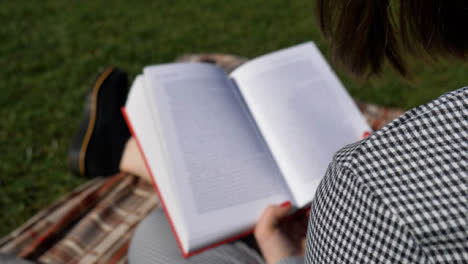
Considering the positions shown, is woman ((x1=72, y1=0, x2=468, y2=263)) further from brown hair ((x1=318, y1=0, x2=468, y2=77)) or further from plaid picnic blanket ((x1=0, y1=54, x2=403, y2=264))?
plaid picnic blanket ((x1=0, y1=54, x2=403, y2=264))

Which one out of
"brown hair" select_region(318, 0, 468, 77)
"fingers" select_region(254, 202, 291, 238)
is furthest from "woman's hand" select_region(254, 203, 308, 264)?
"brown hair" select_region(318, 0, 468, 77)

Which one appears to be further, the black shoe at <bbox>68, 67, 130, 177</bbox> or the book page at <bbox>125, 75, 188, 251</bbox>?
the black shoe at <bbox>68, 67, 130, 177</bbox>

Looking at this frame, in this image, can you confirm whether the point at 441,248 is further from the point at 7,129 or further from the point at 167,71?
the point at 7,129

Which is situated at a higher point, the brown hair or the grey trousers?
the brown hair

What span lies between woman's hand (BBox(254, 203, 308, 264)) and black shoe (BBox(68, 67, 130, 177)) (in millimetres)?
694

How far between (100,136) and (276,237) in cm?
82

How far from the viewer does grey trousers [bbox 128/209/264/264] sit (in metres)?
0.89

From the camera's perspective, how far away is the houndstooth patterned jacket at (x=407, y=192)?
0.40 metres

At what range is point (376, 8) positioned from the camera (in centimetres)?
72

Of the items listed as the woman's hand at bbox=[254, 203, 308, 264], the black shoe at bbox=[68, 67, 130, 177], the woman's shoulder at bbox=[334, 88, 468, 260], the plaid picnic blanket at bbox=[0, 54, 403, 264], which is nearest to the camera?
the woman's shoulder at bbox=[334, 88, 468, 260]

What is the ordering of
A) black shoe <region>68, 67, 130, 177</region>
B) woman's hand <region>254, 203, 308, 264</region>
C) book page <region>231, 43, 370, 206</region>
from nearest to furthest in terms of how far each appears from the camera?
woman's hand <region>254, 203, 308, 264</region>, book page <region>231, 43, 370, 206</region>, black shoe <region>68, 67, 130, 177</region>

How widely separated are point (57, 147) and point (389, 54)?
1516 mm

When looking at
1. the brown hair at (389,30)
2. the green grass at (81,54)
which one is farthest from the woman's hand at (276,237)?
the green grass at (81,54)

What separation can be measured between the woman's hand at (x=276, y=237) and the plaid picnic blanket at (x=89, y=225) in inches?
20.5
